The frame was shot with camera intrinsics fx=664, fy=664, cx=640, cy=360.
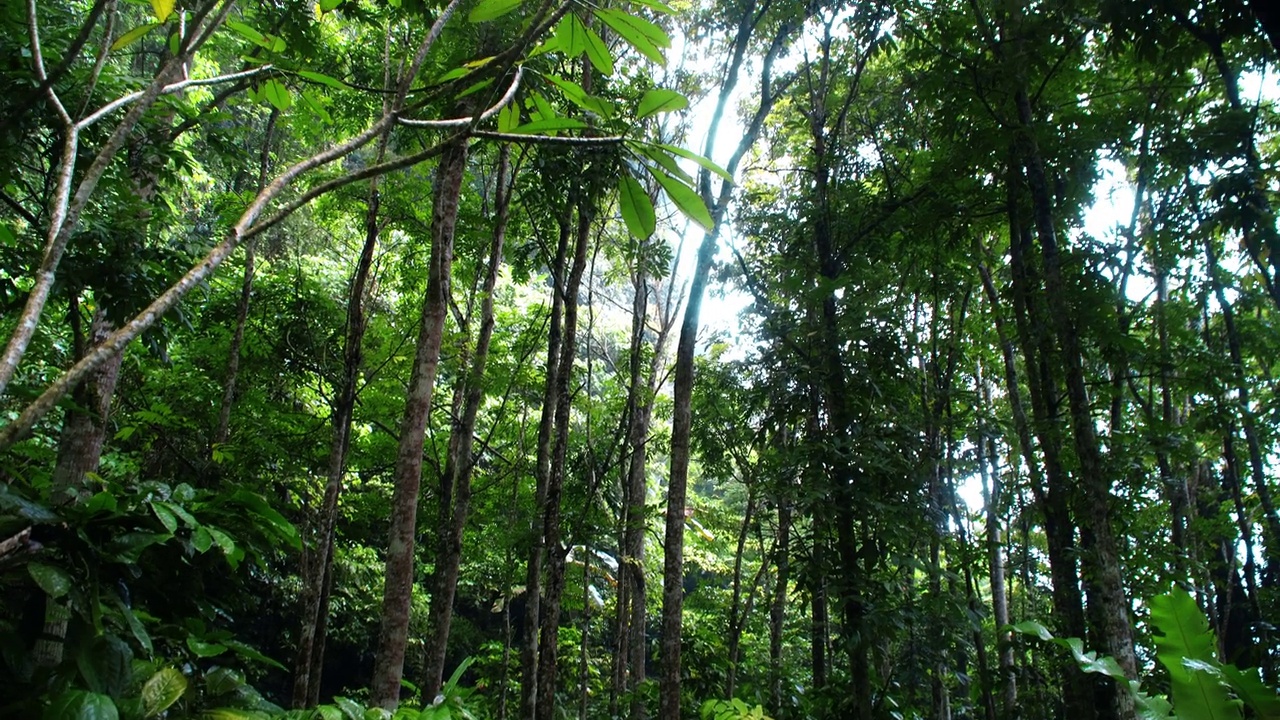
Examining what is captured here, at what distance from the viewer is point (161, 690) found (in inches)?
53.7

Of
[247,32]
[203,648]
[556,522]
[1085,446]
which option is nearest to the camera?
[247,32]

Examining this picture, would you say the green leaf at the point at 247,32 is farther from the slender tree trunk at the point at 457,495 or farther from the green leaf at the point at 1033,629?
the slender tree trunk at the point at 457,495

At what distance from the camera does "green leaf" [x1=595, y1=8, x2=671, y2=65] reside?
0.82 metres

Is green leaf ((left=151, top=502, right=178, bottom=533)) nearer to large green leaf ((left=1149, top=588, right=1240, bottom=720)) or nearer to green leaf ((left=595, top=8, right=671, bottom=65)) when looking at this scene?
green leaf ((left=595, top=8, right=671, bottom=65))

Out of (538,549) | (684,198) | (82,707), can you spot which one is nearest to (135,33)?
(684,198)

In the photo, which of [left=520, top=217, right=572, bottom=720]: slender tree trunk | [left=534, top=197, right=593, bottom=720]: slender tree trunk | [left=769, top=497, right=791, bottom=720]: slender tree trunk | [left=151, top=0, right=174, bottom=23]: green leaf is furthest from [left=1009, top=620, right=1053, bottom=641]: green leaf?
[left=520, top=217, right=572, bottom=720]: slender tree trunk

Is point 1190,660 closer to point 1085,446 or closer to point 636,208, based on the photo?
point 636,208

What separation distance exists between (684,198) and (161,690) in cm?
147

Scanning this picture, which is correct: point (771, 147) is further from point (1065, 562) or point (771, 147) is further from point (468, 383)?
point (1065, 562)

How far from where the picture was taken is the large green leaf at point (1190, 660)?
192 centimetres

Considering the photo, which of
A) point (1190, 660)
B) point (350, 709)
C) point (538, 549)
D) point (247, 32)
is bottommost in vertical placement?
point (350, 709)

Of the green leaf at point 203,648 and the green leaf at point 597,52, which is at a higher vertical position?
the green leaf at point 597,52

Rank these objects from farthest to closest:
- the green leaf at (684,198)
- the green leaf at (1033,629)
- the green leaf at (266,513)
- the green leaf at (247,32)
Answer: the green leaf at (1033,629) < the green leaf at (266,513) < the green leaf at (247,32) < the green leaf at (684,198)

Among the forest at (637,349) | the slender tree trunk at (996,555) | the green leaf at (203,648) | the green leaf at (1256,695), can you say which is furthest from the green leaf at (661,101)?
the slender tree trunk at (996,555)
